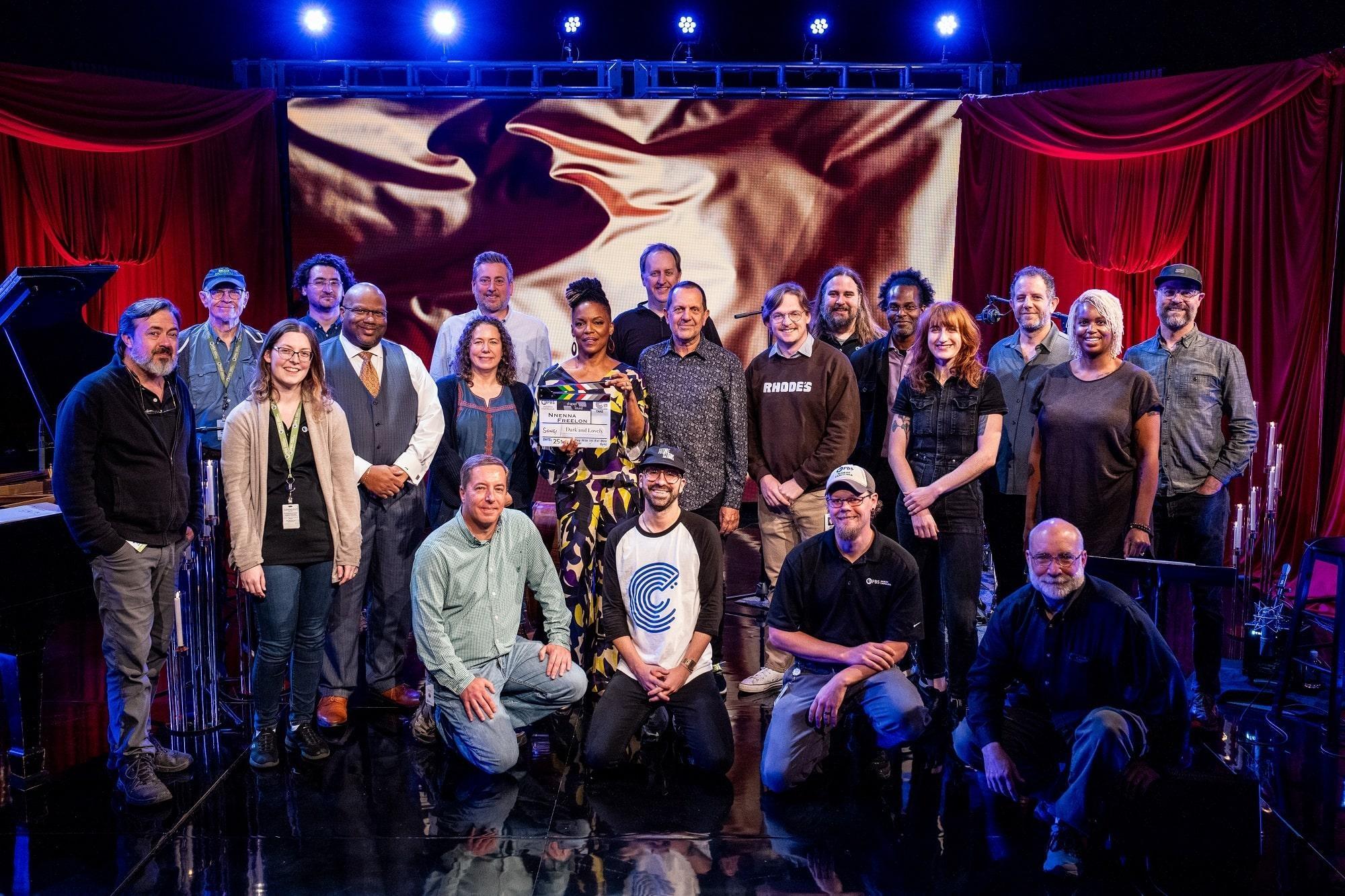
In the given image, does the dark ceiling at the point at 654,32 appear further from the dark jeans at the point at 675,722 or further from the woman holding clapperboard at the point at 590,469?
the dark jeans at the point at 675,722

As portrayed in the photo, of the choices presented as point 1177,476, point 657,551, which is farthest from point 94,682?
point 1177,476

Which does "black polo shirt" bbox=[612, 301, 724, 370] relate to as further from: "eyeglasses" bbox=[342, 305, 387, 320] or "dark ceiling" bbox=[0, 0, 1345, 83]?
"dark ceiling" bbox=[0, 0, 1345, 83]

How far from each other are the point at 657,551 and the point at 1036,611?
140 centimetres

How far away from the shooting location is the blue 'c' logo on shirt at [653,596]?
4.08m

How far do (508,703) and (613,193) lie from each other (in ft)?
17.0

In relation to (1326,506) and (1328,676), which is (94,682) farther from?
(1326,506)

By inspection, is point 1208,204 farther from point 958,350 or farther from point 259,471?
point 259,471

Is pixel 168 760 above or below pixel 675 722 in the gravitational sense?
below

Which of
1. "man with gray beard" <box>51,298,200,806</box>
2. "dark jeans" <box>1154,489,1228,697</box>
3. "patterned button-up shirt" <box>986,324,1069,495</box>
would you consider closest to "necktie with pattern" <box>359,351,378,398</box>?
"man with gray beard" <box>51,298,200,806</box>

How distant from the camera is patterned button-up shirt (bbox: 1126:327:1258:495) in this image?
4.61 metres

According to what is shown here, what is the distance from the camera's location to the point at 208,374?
211 inches

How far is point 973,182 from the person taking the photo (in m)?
8.12

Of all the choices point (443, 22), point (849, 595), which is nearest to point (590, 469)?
point (849, 595)

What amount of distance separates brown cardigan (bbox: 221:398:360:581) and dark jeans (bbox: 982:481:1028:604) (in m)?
2.80
